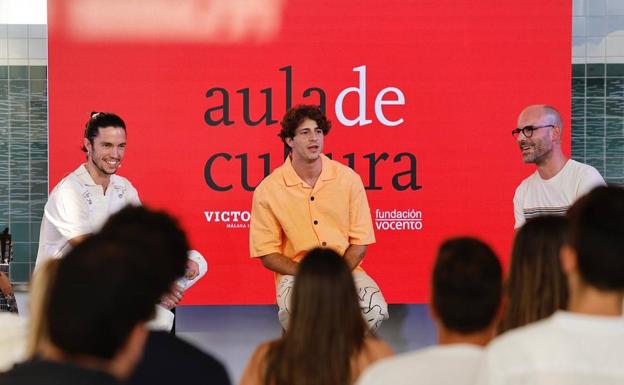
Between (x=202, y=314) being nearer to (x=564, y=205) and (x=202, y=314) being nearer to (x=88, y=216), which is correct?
(x=88, y=216)

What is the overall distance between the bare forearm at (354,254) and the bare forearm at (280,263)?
0.26 metres

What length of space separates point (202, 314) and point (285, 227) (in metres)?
1.85

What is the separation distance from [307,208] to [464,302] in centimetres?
262

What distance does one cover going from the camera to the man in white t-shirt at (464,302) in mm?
1886

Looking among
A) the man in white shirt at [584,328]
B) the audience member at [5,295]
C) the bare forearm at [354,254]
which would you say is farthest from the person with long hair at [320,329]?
the audience member at [5,295]

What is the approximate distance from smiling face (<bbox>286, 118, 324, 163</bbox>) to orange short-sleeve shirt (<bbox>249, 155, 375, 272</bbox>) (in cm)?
11

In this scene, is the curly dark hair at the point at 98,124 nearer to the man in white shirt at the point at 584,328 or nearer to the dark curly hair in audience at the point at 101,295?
the man in white shirt at the point at 584,328

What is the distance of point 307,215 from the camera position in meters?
4.57

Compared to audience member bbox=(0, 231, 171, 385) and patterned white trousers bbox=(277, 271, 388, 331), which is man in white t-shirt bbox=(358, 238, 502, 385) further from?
patterned white trousers bbox=(277, 271, 388, 331)

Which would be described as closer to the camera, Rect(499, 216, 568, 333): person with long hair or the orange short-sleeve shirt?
Rect(499, 216, 568, 333): person with long hair

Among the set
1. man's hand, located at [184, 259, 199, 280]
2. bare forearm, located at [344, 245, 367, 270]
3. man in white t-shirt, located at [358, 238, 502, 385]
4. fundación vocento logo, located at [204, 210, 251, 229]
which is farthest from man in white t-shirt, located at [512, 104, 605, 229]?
man in white t-shirt, located at [358, 238, 502, 385]

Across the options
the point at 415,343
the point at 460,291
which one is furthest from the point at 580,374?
the point at 415,343

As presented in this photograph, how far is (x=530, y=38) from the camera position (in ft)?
18.2

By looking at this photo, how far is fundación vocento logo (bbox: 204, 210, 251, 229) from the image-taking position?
554cm
